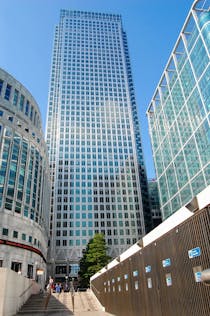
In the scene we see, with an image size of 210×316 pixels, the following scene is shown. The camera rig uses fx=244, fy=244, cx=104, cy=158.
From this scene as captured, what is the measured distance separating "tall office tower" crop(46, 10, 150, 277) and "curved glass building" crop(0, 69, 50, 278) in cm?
4019

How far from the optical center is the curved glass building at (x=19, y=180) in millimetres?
40406

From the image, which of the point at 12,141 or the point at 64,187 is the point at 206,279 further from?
the point at 64,187

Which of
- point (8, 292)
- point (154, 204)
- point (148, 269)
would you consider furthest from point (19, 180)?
point (154, 204)

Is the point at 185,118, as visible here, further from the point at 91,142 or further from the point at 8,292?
the point at 91,142

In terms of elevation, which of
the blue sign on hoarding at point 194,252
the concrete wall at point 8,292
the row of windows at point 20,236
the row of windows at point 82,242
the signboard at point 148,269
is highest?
the row of windows at point 82,242

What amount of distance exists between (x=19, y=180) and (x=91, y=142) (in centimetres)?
6624

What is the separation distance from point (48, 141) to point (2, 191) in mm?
67880

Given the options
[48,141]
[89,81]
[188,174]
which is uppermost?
[89,81]

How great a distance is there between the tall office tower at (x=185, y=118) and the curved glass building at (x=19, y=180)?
2967 centimetres

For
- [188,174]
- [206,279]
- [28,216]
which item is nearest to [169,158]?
[188,174]

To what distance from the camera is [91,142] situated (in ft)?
359

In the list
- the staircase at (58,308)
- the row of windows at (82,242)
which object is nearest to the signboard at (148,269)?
the staircase at (58,308)

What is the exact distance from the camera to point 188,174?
161ft

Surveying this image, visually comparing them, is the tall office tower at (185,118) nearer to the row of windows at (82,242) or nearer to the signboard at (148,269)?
the signboard at (148,269)
